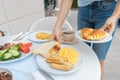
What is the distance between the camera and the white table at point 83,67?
657mm

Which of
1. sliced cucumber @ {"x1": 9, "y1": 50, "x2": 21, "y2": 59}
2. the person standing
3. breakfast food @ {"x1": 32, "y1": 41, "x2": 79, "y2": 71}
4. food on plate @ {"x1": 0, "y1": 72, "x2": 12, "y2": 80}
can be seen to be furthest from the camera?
the person standing

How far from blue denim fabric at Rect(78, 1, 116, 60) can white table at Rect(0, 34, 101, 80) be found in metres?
0.25

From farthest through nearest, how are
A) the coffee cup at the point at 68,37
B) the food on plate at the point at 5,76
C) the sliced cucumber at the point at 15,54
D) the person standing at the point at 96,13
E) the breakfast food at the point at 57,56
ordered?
1. the person standing at the point at 96,13
2. the coffee cup at the point at 68,37
3. the sliced cucumber at the point at 15,54
4. the breakfast food at the point at 57,56
5. the food on plate at the point at 5,76

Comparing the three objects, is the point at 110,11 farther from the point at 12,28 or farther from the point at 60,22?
the point at 12,28

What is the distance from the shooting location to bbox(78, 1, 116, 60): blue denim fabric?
101 centimetres

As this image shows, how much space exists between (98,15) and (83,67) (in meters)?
0.44

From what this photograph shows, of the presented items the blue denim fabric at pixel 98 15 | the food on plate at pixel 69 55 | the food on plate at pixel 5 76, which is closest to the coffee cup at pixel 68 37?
the food on plate at pixel 69 55

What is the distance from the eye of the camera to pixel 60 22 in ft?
3.25

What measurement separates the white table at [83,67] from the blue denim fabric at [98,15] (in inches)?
9.9

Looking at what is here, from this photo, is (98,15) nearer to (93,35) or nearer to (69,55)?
(93,35)

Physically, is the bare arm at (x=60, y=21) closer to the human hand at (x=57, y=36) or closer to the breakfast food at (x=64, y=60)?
the human hand at (x=57, y=36)

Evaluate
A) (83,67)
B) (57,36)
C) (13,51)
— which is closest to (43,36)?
(57,36)

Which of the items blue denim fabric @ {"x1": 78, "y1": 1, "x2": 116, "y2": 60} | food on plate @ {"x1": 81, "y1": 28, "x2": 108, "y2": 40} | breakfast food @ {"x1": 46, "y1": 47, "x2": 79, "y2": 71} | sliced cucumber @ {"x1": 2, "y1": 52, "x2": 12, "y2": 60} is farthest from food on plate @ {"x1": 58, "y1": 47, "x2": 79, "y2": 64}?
blue denim fabric @ {"x1": 78, "y1": 1, "x2": 116, "y2": 60}

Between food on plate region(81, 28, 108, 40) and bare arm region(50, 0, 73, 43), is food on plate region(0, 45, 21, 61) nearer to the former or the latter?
bare arm region(50, 0, 73, 43)
